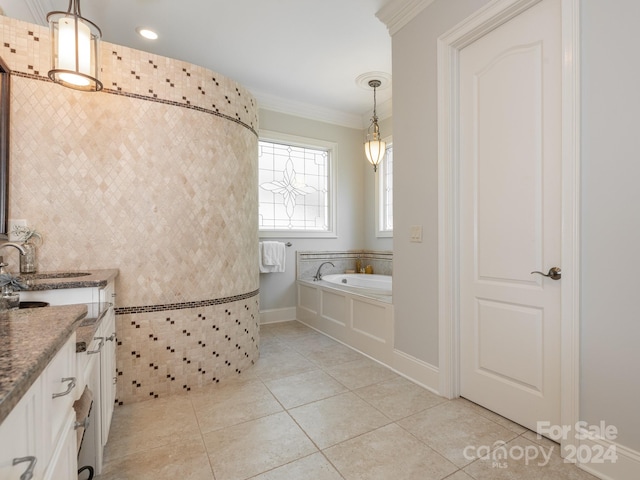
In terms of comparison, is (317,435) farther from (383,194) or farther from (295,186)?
(383,194)

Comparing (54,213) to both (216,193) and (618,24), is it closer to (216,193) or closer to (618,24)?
(216,193)

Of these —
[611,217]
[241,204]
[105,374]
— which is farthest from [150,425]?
[611,217]

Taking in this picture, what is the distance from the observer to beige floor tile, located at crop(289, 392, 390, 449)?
5.79 ft

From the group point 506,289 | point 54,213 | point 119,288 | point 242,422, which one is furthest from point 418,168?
point 54,213

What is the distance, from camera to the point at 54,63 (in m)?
1.64

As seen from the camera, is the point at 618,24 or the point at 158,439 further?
the point at 158,439

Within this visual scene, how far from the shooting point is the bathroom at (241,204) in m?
1.41

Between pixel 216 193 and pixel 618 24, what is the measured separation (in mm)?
2386

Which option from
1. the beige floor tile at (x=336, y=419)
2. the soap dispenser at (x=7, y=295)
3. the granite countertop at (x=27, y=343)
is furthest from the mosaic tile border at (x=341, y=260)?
the granite countertop at (x=27, y=343)

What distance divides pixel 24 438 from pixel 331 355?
255 cm

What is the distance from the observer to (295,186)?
4.38m

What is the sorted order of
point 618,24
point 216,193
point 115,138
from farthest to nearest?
point 216,193
point 115,138
point 618,24

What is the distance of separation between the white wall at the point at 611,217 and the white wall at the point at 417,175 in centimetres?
84

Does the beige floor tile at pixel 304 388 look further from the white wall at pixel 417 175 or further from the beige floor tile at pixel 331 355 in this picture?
the white wall at pixel 417 175
